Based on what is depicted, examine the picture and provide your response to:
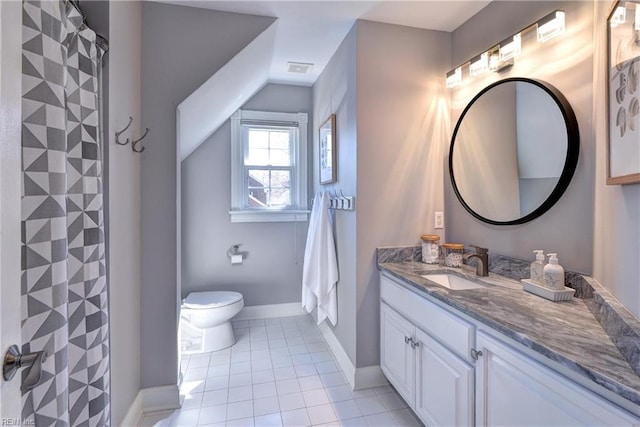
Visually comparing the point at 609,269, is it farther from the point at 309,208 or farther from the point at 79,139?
the point at 309,208

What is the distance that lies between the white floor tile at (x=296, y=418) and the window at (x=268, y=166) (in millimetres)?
1769

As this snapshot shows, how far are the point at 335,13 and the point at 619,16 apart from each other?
4.51 ft

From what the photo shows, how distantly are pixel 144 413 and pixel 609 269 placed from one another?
2366 millimetres

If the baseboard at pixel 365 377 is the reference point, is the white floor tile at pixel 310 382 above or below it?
below

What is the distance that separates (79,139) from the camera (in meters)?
1.10

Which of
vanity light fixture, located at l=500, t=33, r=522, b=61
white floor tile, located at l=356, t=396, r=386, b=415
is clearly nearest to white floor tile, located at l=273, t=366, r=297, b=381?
white floor tile, located at l=356, t=396, r=386, b=415

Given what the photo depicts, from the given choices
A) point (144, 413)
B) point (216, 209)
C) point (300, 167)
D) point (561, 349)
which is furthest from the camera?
point (300, 167)

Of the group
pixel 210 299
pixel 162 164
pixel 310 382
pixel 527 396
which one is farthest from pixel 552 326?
pixel 210 299

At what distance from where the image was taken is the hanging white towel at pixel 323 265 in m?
2.29

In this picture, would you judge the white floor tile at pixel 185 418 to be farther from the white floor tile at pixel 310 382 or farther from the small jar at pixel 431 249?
the small jar at pixel 431 249

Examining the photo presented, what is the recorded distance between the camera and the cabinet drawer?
47.4 inches

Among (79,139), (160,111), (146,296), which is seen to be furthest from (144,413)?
(160,111)

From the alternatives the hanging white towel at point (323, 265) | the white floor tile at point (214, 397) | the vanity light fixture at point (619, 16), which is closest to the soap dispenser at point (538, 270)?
the vanity light fixture at point (619, 16)

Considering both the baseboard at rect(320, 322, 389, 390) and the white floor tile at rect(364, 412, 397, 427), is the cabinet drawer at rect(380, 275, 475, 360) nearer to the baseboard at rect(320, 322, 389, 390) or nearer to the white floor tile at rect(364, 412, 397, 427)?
the baseboard at rect(320, 322, 389, 390)
